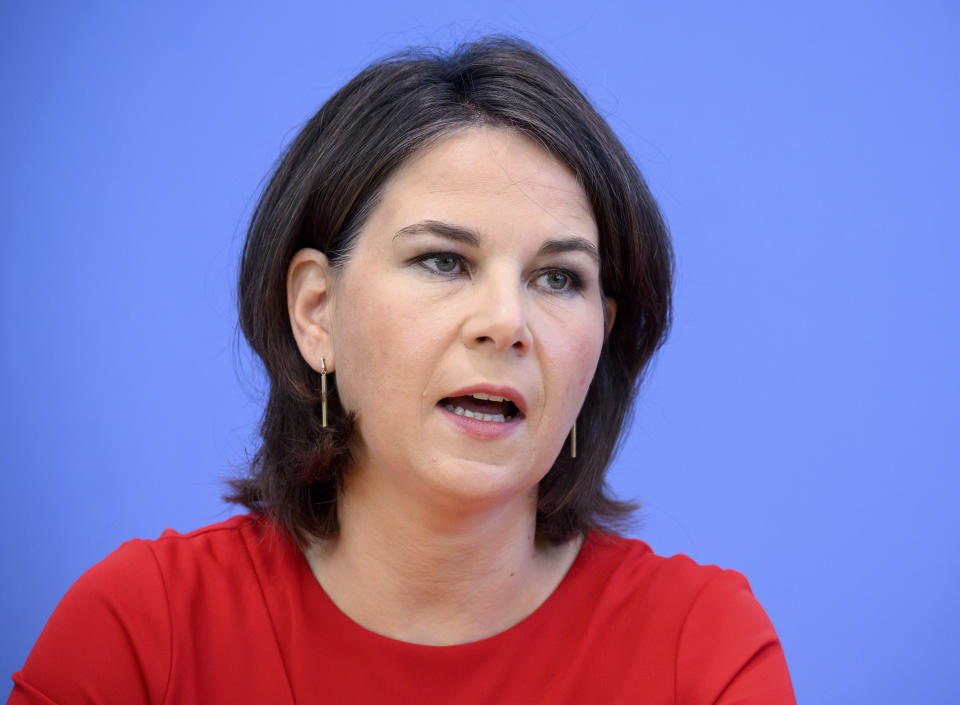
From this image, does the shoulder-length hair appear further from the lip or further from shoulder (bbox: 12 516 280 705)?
the lip

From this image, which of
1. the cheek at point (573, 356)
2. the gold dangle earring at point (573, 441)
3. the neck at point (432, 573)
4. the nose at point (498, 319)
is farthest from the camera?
the gold dangle earring at point (573, 441)

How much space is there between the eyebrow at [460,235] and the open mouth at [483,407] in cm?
25

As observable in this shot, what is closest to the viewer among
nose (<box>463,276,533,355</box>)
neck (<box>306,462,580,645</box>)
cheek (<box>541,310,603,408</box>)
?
nose (<box>463,276,533,355</box>)

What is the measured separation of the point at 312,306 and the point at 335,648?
0.61m

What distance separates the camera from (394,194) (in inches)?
72.2

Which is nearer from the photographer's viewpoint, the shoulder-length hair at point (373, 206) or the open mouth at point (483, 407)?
the open mouth at point (483, 407)

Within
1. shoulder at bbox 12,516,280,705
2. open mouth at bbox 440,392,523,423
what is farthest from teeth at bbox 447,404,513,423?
shoulder at bbox 12,516,280,705

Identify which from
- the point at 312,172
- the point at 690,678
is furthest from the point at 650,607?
the point at 312,172

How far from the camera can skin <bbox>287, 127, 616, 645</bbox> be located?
173 cm

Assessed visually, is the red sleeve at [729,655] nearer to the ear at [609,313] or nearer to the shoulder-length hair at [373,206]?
the shoulder-length hair at [373,206]

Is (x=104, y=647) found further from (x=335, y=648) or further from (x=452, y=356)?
(x=452, y=356)

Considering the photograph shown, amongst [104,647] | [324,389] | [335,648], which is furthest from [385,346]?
[104,647]

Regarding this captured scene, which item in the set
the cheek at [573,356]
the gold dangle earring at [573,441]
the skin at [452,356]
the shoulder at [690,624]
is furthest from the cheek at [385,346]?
the shoulder at [690,624]

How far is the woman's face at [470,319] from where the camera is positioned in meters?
1.72
